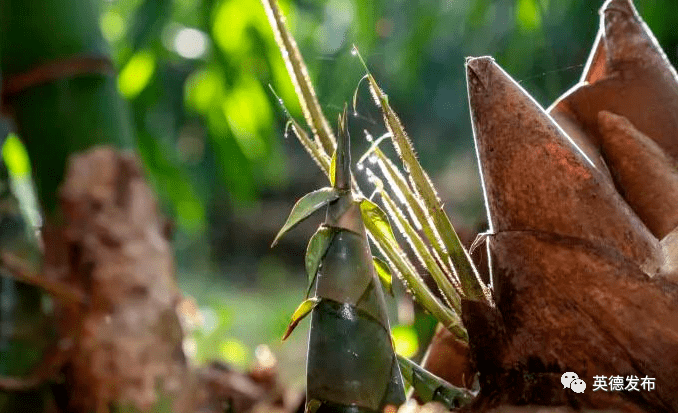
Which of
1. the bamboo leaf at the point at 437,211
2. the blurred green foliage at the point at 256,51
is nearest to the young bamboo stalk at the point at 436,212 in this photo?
the bamboo leaf at the point at 437,211

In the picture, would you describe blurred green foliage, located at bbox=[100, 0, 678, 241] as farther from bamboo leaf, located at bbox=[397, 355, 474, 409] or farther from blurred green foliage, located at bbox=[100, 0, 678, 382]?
bamboo leaf, located at bbox=[397, 355, 474, 409]

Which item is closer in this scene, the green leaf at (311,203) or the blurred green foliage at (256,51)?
the green leaf at (311,203)

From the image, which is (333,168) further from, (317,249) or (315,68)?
(315,68)

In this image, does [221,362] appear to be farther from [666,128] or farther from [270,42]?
[666,128]

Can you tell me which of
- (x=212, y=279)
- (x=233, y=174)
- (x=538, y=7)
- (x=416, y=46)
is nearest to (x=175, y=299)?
(x=538, y=7)

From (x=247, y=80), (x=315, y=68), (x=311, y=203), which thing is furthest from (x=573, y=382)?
(x=247, y=80)

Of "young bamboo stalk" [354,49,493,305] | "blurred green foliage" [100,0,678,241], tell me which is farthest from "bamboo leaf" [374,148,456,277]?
"blurred green foliage" [100,0,678,241]

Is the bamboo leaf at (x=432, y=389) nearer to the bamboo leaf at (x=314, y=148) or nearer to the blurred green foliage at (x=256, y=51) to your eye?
the bamboo leaf at (x=314, y=148)
